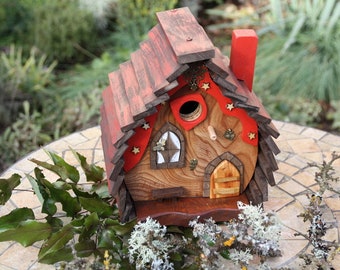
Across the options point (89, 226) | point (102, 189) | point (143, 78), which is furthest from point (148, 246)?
point (143, 78)

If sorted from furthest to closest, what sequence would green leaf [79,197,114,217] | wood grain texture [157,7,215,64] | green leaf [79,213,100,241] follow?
1. green leaf [79,197,114,217]
2. green leaf [79,213,100,241]
3. wood grain texture [157,7,215,64]

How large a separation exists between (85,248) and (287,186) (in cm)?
111

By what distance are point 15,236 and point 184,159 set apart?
765 millimetres

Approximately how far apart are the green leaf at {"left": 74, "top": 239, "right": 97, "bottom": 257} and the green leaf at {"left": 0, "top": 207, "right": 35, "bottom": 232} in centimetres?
30

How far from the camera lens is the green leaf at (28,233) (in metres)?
2.25

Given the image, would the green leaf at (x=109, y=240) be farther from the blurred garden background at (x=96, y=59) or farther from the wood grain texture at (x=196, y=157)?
the blurred garden background at (x=96, y=59)

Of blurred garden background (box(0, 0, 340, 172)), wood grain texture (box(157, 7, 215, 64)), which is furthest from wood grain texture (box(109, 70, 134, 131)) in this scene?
blurred garden background (box(0, 0, 340, 172))

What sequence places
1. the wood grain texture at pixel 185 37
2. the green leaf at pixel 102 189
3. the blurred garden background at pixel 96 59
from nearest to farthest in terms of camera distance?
1. the wood grain texture at pixel 185 37
2. the green leaf at pixel 102 189
3. the blurred garden background at pixel 96 59

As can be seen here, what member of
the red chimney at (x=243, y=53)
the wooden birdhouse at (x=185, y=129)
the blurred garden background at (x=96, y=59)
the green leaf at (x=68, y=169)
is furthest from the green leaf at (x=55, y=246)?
the blurred garden background at (x=96, y=59)

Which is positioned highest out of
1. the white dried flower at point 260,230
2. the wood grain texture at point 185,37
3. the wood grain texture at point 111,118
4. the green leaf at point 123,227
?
the wood grain texture at point 185,37

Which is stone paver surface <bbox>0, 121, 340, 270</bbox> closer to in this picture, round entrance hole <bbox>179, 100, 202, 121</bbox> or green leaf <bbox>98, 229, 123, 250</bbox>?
green leaf <bbox>98, 229, 123, 250</bbox>

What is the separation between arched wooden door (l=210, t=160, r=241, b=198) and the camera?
95.1 inches

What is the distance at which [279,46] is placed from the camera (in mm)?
4977

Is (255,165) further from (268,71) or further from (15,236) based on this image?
(268,71)
